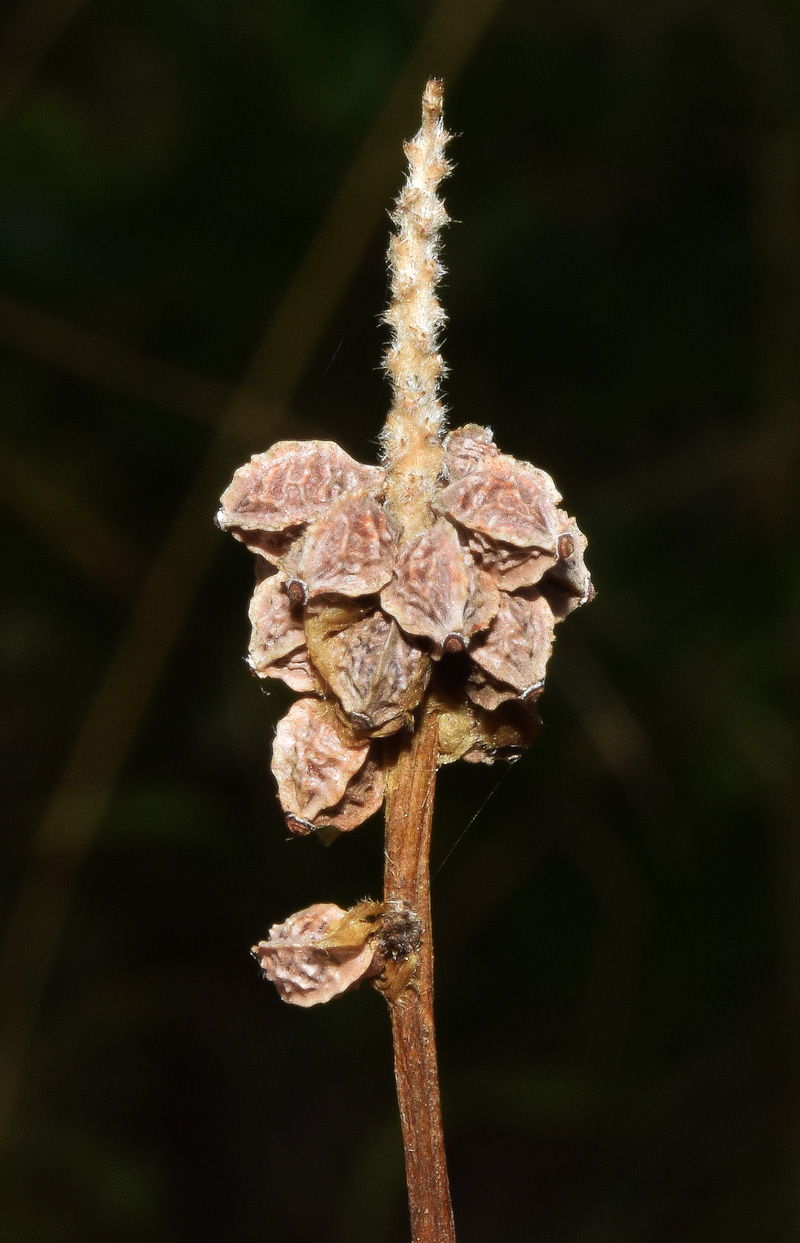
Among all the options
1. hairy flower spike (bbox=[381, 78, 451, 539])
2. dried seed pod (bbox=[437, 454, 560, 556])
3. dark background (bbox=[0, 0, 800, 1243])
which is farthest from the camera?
dark background (bbox=[0, 0, 800, 1243])

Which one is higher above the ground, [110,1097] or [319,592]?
[319,592]

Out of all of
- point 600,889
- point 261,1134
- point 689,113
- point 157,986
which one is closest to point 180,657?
point 157,986

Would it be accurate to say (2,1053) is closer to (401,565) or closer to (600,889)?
(600,889)

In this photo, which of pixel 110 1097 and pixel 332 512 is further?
pixel 110 1097

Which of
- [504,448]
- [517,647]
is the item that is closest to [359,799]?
[517,647]

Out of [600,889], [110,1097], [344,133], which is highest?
[344,133]

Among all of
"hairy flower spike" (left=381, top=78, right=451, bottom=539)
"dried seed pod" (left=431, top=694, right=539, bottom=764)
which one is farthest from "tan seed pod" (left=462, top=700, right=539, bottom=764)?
"hairy flower spike" (left=381, top=78, right=451, bottom=539)

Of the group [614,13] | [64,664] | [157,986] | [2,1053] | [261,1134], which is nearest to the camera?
[2,1053]

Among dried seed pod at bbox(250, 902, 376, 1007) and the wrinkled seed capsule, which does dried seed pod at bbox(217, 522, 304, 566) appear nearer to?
the wrinkled seed capsule
